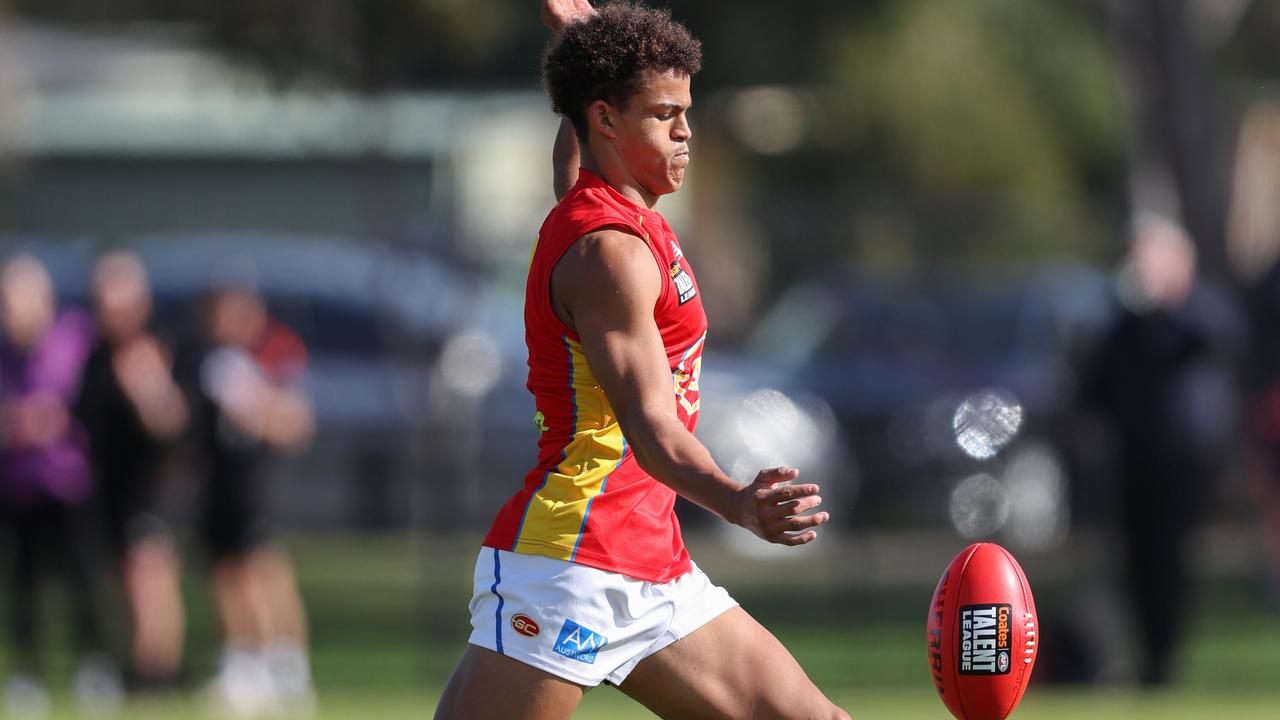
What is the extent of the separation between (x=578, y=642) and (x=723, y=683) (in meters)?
0.40

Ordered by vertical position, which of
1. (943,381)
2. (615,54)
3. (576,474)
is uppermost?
(615,54)

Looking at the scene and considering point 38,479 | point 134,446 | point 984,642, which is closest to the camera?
point 984,642

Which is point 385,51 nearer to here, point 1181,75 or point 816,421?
point 816,421

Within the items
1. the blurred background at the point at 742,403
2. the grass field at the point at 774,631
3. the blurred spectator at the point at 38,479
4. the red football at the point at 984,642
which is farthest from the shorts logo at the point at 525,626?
the blurred spectator at the point at 38,479

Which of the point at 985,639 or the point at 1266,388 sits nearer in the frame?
the point at 985,639

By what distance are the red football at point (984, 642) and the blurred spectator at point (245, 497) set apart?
717 cm

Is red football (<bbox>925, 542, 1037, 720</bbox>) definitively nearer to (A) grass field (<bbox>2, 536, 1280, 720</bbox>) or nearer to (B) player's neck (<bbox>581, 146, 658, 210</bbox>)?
(B) player's neck (<bbox>581, 146, 658, 210</bbox>)

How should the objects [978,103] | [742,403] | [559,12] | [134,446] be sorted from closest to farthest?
[559,12] < [134,446] < [742,403] < [978,103]

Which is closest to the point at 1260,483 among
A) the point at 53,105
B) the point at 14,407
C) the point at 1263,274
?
the point at 1263,274

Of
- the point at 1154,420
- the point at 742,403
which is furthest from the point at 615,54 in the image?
the point at 742,403

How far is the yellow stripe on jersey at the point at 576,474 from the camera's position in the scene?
5488 millimetres

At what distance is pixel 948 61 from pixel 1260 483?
513 inches

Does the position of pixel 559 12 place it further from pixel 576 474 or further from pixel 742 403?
pixel 742 403

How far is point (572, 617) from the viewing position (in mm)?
5402
